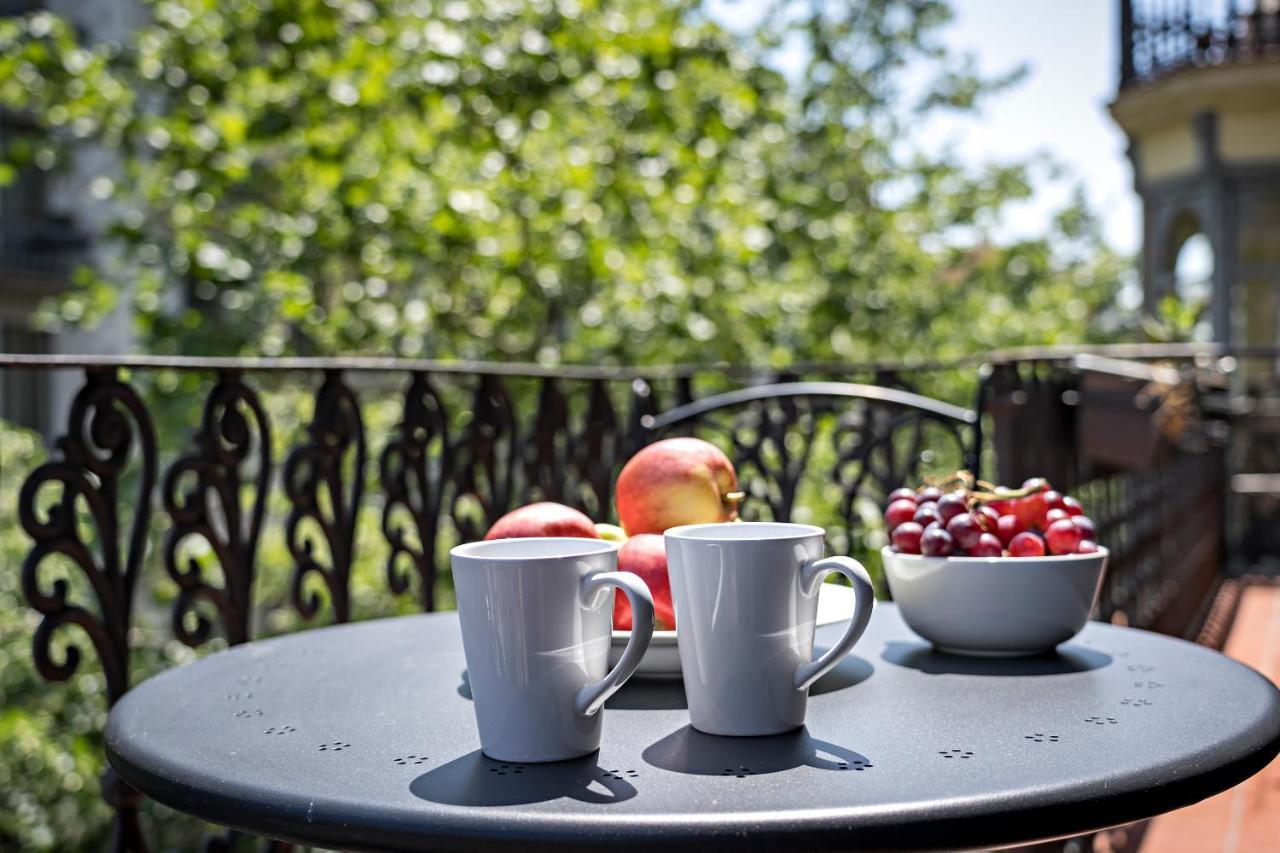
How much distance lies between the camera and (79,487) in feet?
5.86

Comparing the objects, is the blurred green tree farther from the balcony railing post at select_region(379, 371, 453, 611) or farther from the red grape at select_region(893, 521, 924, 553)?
the red grape at select_region(893, 521, 924, 553)

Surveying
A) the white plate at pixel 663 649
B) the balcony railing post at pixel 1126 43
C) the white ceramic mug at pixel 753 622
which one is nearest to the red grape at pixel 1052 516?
the white plate at pixel 663 649

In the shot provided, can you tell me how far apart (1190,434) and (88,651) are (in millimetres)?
4371

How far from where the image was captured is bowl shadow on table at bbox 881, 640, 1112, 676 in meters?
1.16

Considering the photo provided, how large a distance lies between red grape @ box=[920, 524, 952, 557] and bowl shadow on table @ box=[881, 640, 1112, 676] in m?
0.11

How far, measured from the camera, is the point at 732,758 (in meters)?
0.88

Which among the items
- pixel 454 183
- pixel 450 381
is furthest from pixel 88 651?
pixel 454 183

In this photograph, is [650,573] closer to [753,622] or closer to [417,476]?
[753,622]

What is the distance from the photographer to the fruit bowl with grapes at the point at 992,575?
1.17 m

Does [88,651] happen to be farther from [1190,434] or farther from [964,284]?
[964,284]

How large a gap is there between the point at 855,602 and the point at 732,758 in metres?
0.15

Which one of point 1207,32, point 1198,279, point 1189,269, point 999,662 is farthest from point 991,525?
point 1189,269

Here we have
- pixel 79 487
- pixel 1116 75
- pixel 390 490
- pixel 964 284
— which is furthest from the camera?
pixel 964 284

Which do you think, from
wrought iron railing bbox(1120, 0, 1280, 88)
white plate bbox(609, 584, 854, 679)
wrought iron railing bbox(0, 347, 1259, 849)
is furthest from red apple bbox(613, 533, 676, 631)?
wrought iron railing bbox(1120, 0, 1280, 88)
